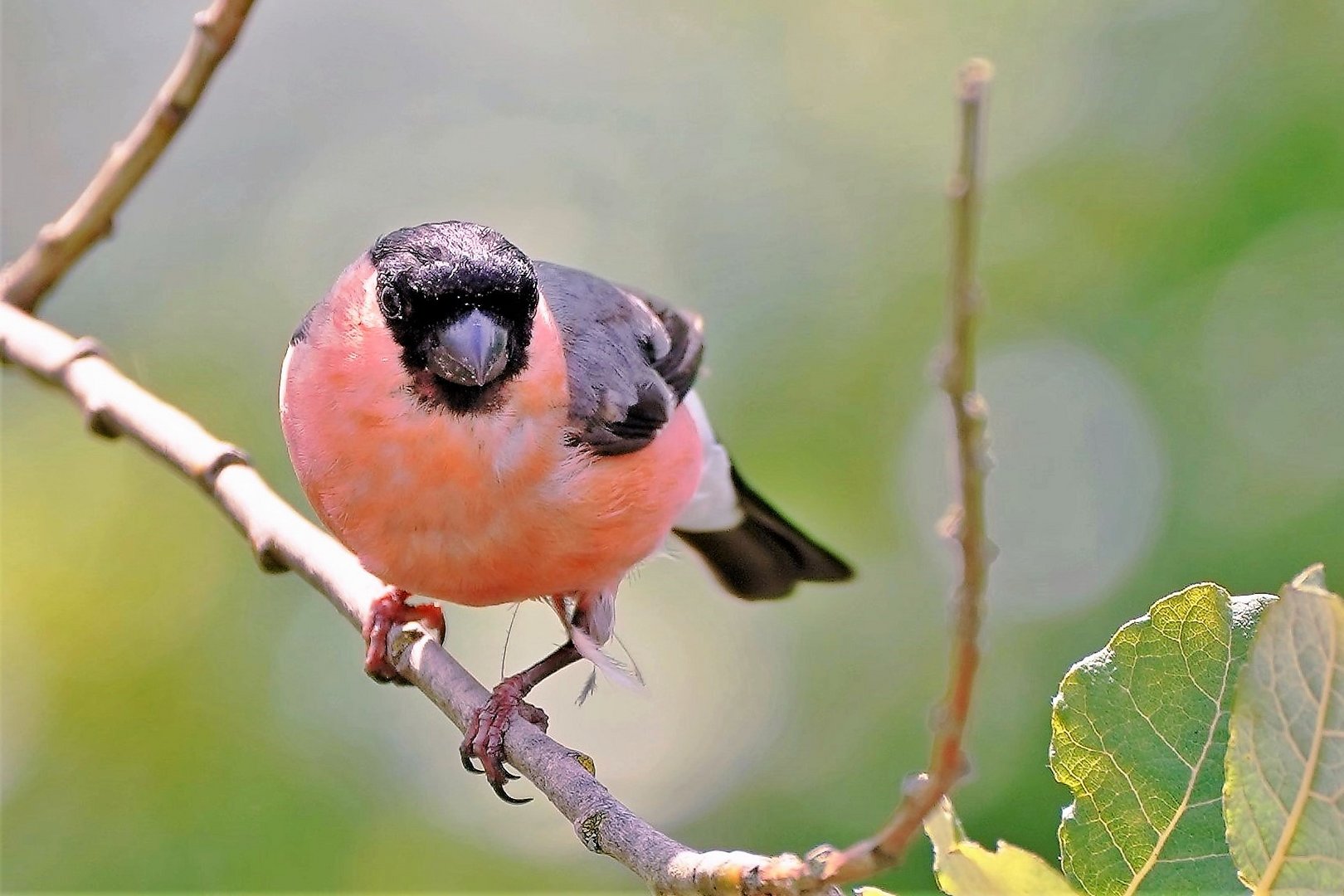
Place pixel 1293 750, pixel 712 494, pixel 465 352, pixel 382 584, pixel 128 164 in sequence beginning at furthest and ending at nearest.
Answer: pixel 712 494 → pixel 128 164 → pixel 382 584 → pixel 465 352 → pixel 1293 750

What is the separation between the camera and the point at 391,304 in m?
2.53

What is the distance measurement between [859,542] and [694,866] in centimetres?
280

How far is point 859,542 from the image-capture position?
4.07 m

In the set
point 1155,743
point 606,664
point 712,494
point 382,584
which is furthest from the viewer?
point 712,494

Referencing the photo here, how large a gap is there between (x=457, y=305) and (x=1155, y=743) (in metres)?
1.44

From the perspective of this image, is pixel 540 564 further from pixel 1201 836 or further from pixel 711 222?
pixel 711 222

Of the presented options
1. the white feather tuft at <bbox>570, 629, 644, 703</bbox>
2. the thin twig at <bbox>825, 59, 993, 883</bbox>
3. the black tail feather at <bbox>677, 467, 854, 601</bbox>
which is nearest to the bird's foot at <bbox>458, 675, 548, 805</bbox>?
the white feather tuft at <bbox>570, 629, 644, 703</bbox>

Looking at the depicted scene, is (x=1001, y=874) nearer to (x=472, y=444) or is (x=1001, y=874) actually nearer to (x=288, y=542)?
(x=472, y=444)

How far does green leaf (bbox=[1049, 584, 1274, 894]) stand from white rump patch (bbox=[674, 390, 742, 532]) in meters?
2.23

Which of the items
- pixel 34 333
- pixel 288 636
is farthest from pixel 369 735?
pixel 34 333

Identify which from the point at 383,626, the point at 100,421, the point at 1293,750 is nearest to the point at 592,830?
the point at 1293,750

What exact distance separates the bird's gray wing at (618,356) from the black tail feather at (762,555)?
1.65ft

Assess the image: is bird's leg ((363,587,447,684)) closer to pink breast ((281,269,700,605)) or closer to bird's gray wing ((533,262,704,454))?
pink breast ((281,269,700,605))

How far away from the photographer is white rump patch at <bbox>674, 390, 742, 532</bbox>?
3803 mm
